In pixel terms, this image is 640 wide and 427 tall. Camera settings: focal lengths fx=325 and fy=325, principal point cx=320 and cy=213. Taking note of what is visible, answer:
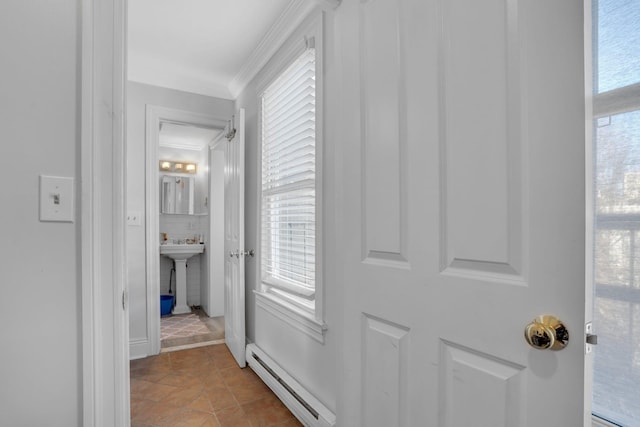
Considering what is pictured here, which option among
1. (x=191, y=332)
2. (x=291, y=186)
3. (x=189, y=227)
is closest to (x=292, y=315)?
(x=291, y=186)

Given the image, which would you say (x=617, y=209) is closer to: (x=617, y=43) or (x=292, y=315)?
(x=617, y=43)

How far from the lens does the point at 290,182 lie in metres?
2.22

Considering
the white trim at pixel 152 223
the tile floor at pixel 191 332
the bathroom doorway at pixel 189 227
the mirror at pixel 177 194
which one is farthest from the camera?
the mirror at pixel 177 194

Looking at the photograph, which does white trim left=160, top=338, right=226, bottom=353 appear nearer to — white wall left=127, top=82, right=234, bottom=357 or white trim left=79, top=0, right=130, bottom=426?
white wall left=127, top=82, right=234, bottom=357

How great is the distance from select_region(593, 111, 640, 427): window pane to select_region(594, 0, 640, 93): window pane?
10 centimetres

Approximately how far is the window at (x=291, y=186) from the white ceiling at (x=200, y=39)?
15.4 inches

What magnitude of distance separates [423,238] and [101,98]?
3.38 feet

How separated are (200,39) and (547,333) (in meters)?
2.83

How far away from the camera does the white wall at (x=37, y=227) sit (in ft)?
2.72

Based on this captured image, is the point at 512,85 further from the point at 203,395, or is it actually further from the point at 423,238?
the point at 203,395

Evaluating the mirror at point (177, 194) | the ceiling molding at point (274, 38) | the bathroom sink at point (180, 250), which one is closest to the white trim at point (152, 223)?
the ceiling molding at point (274, 38)

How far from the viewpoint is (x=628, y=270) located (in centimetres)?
84

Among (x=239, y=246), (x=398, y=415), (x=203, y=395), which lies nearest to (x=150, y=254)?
(x=239, y=246)

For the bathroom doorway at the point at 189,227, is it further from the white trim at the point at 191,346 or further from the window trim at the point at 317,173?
the window trim at the point at 317,173
